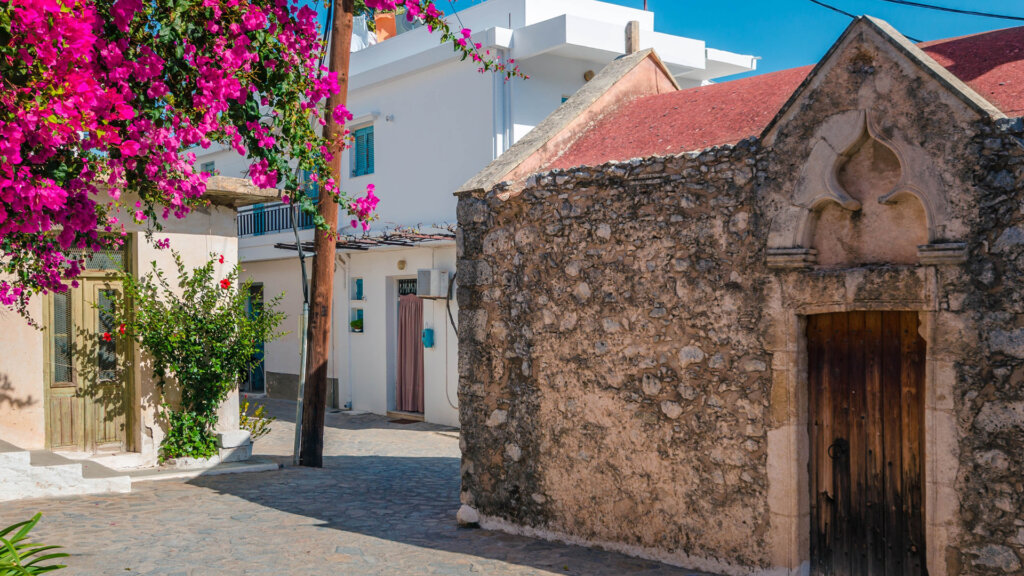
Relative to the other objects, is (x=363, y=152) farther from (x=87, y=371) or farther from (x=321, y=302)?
(x=87, y=371)

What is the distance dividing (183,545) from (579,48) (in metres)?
10.6

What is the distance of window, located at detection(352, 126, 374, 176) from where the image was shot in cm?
1800

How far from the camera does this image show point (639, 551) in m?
6.75

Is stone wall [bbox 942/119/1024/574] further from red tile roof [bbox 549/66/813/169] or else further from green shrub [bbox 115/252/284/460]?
green shrub [bbox 115/252/284/460]

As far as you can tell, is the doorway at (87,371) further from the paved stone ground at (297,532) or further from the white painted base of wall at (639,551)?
the white painted base of wall at (639,551)

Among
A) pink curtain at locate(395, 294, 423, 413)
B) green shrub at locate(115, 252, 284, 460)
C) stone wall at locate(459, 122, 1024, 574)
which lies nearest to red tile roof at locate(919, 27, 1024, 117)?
stone wall at locate(459, 122, 1024, 574)

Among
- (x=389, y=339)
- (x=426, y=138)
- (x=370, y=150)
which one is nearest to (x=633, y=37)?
(x=426, y=138)

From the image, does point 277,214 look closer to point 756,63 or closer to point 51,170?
point 756,63

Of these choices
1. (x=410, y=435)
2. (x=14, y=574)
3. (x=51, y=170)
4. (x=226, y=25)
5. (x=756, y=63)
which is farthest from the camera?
(x=756, y=63)

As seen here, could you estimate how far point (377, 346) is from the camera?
17.4m

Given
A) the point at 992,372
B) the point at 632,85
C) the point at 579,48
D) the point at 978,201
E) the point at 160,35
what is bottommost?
the point at 992,372

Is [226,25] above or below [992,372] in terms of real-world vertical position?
above

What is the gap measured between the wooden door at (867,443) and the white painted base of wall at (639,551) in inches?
14.8

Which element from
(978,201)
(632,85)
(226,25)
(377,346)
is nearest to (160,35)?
(226,25)
